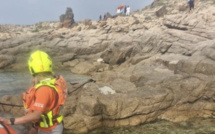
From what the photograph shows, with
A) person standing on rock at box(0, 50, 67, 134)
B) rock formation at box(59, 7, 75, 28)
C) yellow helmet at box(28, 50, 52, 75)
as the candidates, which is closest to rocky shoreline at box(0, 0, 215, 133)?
person standing on rock at box(0, 50, 67, 134)

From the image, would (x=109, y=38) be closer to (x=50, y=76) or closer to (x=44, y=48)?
(x=44, y=48)

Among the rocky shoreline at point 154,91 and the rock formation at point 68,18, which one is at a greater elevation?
the rock formation at point 68,18

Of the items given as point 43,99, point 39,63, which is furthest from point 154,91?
point 43,99

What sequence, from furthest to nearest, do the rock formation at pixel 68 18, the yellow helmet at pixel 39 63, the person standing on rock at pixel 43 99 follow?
the rock formation at pixel 68 18 < the yellow helmet at pixel 39 63 < the person standing on rock at pixel 43 99

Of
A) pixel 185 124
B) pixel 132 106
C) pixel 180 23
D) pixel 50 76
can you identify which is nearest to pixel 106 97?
pixel 132 106

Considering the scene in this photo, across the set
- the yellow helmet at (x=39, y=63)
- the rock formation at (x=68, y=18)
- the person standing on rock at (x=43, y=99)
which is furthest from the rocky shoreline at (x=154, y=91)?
the rock formation at (x=68, y=18)

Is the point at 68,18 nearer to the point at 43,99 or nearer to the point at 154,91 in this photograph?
the point at 154,91

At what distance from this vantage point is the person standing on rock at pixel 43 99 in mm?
4082

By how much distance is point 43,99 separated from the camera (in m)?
4.06

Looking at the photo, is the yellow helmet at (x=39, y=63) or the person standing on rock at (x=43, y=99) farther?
the yellow helmet at (x=39, y=63)

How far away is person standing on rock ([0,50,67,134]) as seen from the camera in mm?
4082

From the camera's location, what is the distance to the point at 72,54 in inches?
1534

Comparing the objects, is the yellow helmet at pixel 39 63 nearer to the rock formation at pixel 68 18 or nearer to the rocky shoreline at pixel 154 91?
the rocky shoreline at pixel 154 91

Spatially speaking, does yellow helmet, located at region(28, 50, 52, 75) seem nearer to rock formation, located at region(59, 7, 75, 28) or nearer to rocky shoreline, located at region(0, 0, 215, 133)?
rocky shoreline, located at region(0, 0, 215, 133)
